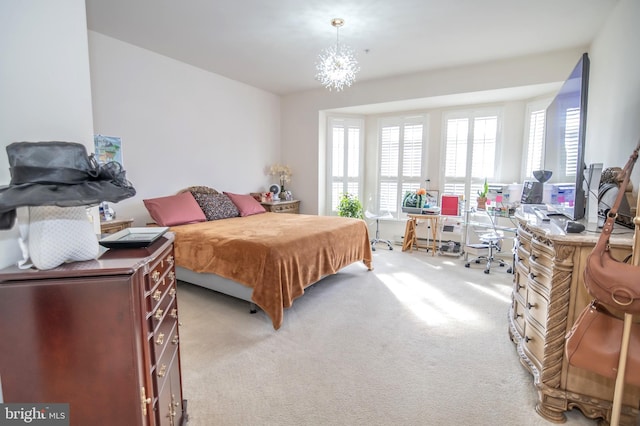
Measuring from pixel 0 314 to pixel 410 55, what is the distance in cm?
431

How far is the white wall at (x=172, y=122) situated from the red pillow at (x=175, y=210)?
31 cm

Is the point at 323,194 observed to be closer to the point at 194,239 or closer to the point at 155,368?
the point at 194,239

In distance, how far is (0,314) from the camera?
3.02 ft

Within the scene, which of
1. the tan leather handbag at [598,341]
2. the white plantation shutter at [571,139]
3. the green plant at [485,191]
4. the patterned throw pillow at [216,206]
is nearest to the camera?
the tan leather handbag at [598,341]

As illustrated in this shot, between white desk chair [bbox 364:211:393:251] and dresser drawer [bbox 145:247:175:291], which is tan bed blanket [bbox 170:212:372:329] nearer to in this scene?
dresser drawer [bbox 145:247:175:291]

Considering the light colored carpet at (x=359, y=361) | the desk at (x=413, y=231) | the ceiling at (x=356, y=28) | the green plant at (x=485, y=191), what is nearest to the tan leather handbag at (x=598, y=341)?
the light colored carpet at (x=359, y=361)

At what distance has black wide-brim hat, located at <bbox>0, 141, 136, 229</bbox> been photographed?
90 cm

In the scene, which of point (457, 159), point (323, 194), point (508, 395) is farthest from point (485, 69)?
point (508, 395)

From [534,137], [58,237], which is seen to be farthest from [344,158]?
[58,237]

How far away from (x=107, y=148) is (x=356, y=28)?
9.91 ft

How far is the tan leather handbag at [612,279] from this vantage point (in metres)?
1.12

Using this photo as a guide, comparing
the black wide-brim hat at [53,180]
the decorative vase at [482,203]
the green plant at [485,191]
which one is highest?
the black wide-brim hat at [53,180]

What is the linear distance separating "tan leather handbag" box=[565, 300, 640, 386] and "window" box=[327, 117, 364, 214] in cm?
469

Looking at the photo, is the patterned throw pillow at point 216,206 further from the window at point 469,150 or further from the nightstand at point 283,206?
the window at point 469,150
